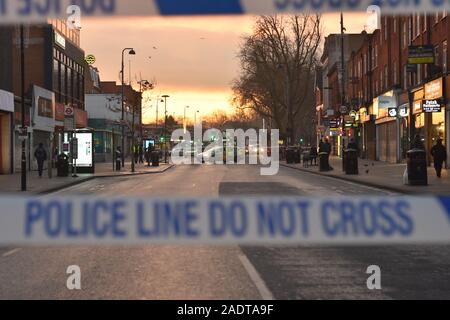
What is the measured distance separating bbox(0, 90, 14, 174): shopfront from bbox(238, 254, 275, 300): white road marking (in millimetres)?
28857

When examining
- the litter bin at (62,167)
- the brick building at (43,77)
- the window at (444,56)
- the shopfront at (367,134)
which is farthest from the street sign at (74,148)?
the shopfront at (367,134)

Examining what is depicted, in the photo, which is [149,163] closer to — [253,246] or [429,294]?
[253,246]

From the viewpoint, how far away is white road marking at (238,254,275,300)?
691cm

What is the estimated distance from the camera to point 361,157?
6209 cm

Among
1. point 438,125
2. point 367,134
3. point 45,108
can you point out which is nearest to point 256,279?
point 438,125

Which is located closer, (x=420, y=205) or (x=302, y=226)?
(x=302, y=226)

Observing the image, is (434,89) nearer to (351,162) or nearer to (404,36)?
(351,162)

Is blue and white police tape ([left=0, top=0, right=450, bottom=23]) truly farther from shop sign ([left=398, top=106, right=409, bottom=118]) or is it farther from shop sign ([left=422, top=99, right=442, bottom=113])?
shop sign ([left=398, top=106, right=409, bottom=118])

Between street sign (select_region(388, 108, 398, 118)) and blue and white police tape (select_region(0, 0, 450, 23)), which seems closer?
blue and white police tape (select_region(0, 0, 450, 23))

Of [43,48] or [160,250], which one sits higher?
[43,48]

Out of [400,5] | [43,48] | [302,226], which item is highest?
[43,48]

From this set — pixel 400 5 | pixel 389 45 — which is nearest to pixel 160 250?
pixel 400 5

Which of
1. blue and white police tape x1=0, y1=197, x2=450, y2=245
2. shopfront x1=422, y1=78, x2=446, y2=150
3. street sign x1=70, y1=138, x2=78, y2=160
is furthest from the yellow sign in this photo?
blue and white police tape x1=0, y1=197, x2=450, y2=245

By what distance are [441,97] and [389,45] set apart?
15843 millimetres
